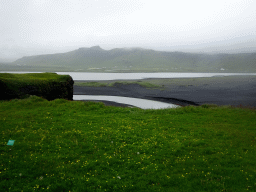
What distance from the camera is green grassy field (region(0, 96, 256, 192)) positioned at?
365 inches

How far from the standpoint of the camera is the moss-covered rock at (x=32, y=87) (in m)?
32.8

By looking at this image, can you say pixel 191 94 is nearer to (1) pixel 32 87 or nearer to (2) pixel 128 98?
(2) pixel 128 98

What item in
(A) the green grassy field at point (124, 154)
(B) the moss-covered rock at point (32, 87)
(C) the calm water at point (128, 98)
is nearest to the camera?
(A) the green grassy field at point (124, 154)

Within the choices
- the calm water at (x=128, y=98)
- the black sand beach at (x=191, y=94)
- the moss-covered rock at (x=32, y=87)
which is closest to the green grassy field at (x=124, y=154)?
the moss-covered rock at (x=32, y=87)

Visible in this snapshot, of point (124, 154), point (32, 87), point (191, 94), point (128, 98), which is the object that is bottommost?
point (128, 98)

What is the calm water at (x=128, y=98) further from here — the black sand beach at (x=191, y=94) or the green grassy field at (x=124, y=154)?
the green grassy field at (x=124, y=154)

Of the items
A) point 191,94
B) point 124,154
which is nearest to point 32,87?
point 124,154

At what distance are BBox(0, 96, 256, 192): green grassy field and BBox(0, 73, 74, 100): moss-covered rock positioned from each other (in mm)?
14649

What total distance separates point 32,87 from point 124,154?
32644 millimetres

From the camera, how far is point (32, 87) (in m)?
37.6

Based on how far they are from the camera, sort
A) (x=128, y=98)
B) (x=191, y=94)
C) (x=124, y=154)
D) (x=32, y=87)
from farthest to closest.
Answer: (x=191, y=94) < (x=128, y=98) < (x=32, y=87) < (x=124, y=154)

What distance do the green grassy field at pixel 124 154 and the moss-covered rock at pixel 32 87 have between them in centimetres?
1465

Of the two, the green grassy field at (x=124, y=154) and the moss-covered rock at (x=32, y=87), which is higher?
the moss-covered rock at (x=32, y=87)

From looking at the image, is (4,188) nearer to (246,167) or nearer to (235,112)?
(246,167)
